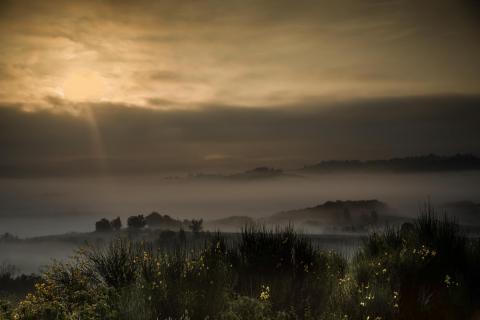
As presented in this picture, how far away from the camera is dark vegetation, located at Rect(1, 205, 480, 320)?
12.8m

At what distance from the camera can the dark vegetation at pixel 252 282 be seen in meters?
12.8

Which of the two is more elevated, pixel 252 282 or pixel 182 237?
pixel 182 237

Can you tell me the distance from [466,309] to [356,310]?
2.86 meters

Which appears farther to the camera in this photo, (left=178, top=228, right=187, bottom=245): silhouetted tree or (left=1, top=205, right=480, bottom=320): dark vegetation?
(left=178, top=228, right=187, bottom=245): silhouetted tree

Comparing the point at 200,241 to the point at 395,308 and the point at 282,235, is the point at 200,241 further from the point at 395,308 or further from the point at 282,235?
the point at 395,308

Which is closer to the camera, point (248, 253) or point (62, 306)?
point (62, 306)

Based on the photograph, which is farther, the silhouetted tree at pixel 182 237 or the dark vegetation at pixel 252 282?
the silhouetted tree at pixel 182 237

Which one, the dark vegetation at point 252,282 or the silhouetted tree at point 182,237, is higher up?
the silhouetted tree at point 182,237

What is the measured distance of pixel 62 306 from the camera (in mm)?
12109

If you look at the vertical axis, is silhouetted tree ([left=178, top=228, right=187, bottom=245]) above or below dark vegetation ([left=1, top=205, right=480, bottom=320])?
above

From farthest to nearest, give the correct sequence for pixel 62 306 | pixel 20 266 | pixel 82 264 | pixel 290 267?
pixel 20 266, pixel 290 267, pixel 82 264, pixel 62 306

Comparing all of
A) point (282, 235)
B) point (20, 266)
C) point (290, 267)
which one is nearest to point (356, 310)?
point (290, 267)

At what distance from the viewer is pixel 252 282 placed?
15.6 m

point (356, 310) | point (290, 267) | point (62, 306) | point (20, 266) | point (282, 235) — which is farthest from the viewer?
point (20, 266)
